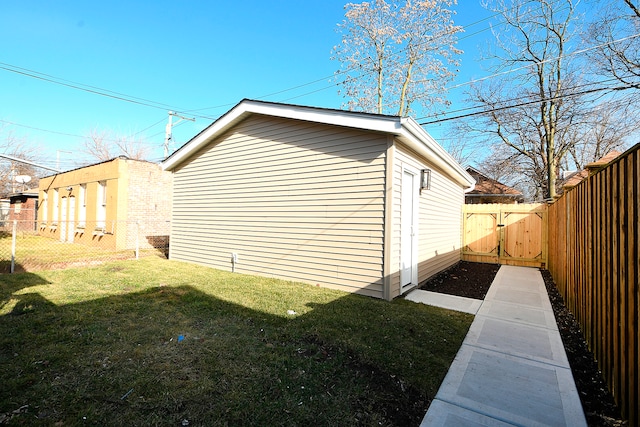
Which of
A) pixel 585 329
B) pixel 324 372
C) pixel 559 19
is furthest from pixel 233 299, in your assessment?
pixel 559 19

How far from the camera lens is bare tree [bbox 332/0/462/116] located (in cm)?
1306

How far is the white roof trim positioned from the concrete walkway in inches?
122

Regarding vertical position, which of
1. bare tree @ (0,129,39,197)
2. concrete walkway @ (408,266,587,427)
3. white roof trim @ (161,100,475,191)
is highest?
bare tree @ (0,129,39,197)

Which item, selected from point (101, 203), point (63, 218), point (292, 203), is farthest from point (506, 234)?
point (63, 218)

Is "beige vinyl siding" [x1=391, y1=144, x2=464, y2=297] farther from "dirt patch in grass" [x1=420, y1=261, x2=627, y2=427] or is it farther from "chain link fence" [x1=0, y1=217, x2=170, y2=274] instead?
"chain link fence" [x1=0, y1=217, x2=170, y2=274]

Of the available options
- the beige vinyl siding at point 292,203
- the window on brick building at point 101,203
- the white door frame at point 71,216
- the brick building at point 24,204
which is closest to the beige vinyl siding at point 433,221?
the beige vinyl siding at point 292,203

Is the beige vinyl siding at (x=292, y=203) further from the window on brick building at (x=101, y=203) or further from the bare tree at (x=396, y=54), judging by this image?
the bare tree at (x=396, y=54)

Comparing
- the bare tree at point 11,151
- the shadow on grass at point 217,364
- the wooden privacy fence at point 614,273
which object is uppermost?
the bare tree at point 11,151

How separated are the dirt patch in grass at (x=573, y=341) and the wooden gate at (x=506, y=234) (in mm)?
1005

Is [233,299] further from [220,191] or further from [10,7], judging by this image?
[10,7]

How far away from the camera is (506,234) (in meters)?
9.54

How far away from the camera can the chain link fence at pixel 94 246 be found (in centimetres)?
841

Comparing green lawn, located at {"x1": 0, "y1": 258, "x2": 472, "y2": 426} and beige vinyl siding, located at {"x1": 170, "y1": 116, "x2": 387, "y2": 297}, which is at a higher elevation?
beige vinyl siding, located at {"x1": 170, "y1": 116, "x2": 387, "y2": 297}

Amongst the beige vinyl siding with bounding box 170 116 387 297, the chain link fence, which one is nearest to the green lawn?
the beige vinyl siding with bounding box 170 116 387 297
